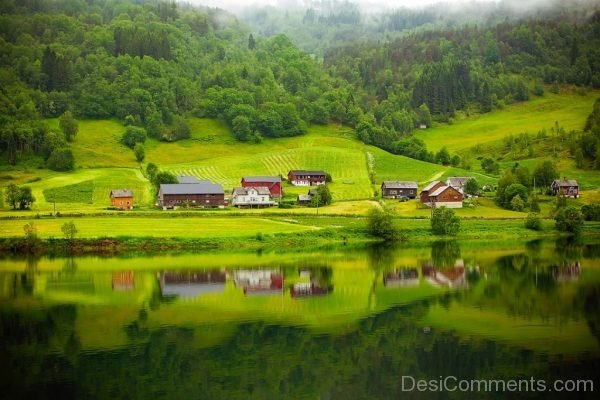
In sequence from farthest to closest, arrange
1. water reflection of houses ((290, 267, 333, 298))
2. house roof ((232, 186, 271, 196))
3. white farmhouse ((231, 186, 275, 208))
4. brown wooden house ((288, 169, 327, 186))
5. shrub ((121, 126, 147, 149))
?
shrub ((121, 126, 147, 149))
brown wooden house ((288, 169, 327, 186))
house roof ((232, 186, 271, 196))
white farmhouse ((231, 186, 275, 208))
water reflection of houses ((290, 267, 333, 298))

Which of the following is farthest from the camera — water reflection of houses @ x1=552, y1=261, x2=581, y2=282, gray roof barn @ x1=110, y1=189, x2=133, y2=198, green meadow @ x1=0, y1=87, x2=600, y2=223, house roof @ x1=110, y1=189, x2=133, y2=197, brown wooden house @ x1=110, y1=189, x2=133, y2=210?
green meadow @ x1=0, y1=87, x2=600, y2=223

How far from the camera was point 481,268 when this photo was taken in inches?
2276

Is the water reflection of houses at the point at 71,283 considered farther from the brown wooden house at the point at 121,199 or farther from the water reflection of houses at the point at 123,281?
the brown wooden house at the point at 121,199

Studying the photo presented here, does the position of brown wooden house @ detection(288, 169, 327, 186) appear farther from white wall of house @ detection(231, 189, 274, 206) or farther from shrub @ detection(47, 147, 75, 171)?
shrub @ detection(47, 147, 75, 171)

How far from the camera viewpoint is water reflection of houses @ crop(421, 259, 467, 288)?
5122cm

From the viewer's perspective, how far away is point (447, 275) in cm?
5469

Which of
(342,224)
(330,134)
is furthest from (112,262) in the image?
(330,134)

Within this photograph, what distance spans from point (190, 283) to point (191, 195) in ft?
145

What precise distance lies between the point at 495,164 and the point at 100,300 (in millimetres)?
90156

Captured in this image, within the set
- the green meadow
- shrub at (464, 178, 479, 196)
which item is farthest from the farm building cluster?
the green meadow

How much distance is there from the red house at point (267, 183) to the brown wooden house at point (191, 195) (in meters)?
7.69

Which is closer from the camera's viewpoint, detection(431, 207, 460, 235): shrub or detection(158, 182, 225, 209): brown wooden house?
detection(431, 207, 460, 235): shrub

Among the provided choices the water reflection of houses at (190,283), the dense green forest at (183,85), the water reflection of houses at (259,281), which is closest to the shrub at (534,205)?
the dense green forest at (183,85)

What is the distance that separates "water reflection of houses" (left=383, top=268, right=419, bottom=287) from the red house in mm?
48085
